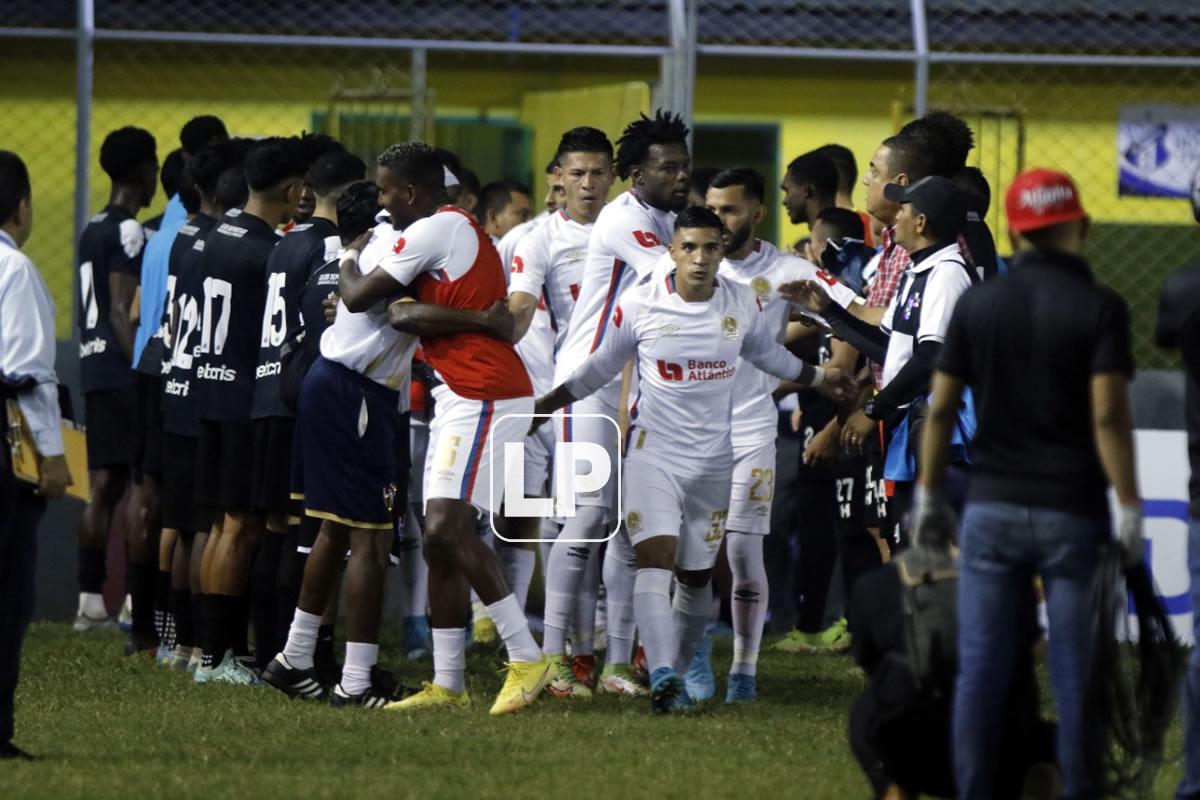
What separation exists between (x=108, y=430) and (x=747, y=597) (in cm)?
413

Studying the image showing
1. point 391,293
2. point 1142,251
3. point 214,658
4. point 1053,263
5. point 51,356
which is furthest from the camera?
point 1142,251

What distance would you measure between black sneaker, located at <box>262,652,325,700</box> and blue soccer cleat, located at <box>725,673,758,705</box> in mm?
1715

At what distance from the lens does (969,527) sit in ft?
18.3

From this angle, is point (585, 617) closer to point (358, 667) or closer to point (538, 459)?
point (358, 667)

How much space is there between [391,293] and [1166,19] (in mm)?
7670

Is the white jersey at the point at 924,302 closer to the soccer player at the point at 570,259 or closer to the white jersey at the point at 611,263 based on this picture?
the white jersey at the point at 611,263

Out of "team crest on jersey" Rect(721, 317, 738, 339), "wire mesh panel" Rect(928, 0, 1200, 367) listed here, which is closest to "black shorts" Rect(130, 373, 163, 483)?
"team crest on jersey" Rect(721, 317, 738, 339)

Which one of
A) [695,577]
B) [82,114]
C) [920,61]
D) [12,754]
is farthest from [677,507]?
[82,114]

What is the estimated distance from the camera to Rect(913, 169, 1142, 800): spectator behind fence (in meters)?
5.42

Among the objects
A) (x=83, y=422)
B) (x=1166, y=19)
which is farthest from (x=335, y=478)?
(x=1166, y=19)

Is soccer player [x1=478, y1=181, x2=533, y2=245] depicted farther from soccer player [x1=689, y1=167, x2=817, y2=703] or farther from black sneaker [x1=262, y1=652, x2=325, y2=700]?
black sneaker [x1=262, y1=652, x2=325, y2=700]

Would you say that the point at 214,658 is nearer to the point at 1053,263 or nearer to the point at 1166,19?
the point at 1053,263

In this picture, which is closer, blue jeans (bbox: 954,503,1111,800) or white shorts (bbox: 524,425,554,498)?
blue jeans (bbox: 954,503,1111,800)

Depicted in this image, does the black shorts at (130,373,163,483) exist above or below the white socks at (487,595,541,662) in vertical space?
above
